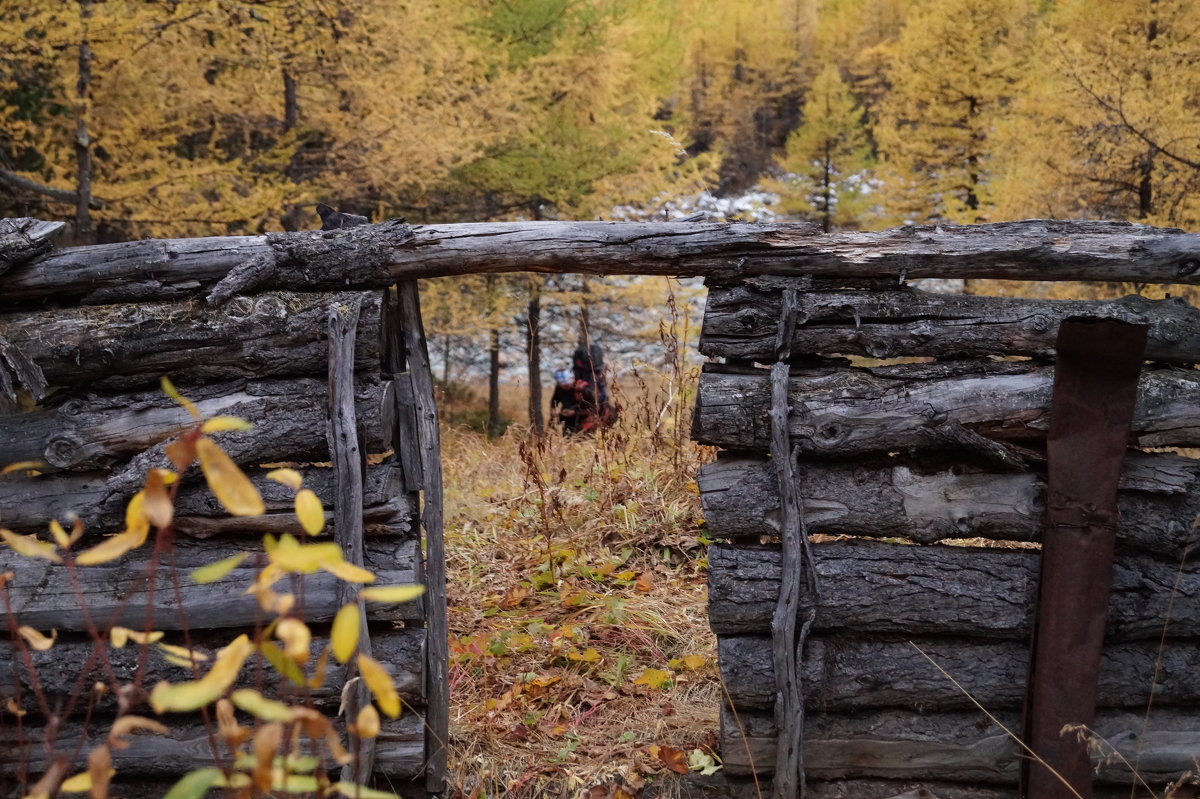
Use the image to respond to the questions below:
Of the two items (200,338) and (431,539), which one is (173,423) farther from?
(431,539)

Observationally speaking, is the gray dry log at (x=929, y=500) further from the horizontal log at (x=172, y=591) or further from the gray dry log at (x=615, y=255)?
the horizontal log at (x=172, y=591)

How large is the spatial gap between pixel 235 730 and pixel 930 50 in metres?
17.6

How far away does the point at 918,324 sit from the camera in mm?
2873

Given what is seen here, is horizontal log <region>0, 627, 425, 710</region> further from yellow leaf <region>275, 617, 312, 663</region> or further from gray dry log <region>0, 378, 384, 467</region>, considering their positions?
yellow leaf <region>275, 617, 312, 663</region>

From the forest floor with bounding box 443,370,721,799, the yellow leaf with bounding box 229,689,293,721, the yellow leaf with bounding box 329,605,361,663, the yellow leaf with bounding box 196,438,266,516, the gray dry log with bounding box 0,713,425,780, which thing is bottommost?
the forest floor with bounding box 443,370,721,799

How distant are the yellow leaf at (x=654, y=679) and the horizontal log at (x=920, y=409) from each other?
126 centimetres

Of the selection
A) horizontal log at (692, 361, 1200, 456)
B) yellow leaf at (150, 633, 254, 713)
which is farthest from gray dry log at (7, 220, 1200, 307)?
yellow leaf at (150, 633, 254, 713)

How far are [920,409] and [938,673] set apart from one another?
2.88 ft

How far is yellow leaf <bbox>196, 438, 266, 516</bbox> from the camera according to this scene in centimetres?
106

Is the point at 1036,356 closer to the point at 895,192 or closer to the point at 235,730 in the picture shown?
the point at 235,730

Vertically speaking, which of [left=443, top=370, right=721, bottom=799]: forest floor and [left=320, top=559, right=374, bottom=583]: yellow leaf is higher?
[left=320, top=559, right=374, bottom=583]: yellow leaf

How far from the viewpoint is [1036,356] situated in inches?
114

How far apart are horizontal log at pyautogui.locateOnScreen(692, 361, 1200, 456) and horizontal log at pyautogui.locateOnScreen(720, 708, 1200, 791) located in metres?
0.92

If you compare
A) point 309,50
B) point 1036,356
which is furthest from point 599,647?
point 309,50
